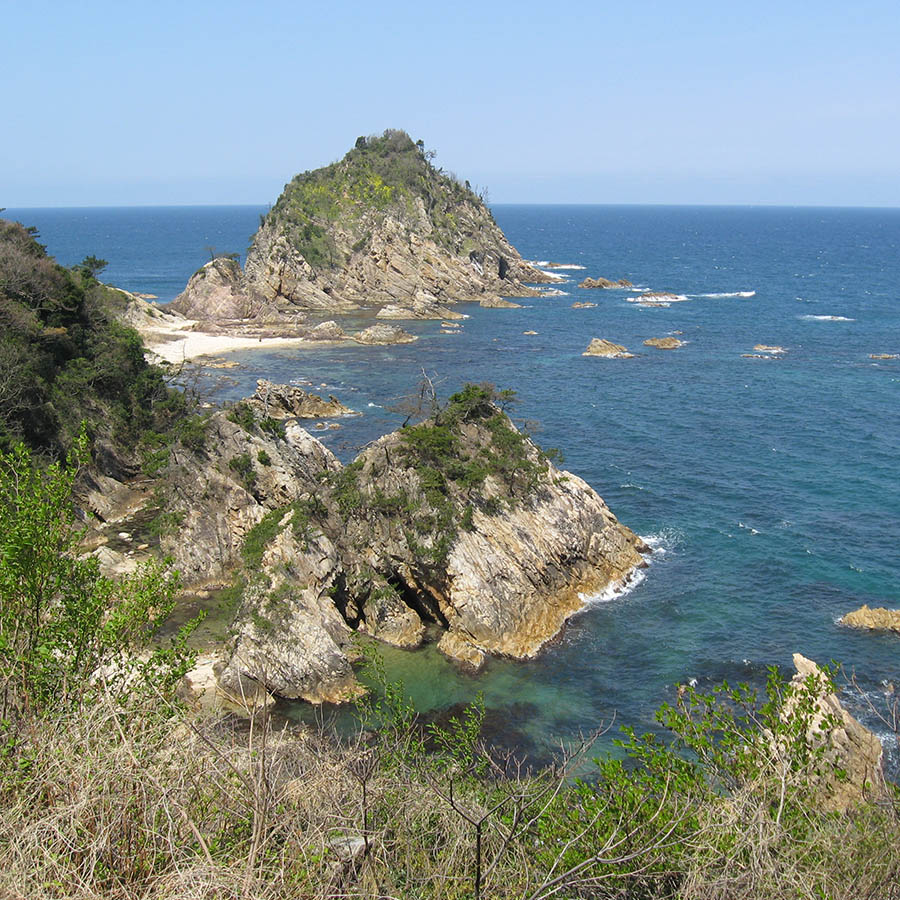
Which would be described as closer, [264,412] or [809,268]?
[264,412]

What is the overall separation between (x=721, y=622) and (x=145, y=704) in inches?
995

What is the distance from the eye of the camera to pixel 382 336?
90188 millimetres

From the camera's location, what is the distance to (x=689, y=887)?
35.6 ft

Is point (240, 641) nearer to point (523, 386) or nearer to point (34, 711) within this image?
point (34, 711)

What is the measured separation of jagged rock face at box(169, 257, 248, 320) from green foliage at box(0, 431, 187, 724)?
3550 inches

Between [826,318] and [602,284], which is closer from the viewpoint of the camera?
[826,318]

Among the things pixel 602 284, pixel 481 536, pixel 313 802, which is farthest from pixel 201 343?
pixel 313 802

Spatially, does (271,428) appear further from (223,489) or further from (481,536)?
(481,536)

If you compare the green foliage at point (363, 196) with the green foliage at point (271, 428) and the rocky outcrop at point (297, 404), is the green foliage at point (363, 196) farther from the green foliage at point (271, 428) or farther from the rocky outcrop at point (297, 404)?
the green foliage at point (271, 428)

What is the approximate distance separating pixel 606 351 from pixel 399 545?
191 feet

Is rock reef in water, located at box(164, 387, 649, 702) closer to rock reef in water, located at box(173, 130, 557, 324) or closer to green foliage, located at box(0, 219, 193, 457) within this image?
green foliage, located at box(0, 219, 193, 457)

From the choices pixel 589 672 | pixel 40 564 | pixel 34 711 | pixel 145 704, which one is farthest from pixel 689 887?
pixel 589 672

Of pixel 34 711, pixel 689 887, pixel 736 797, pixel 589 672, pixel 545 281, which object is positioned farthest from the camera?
pixel 545 281

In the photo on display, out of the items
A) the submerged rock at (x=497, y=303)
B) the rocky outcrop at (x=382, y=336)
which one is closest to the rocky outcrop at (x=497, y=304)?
the submerged rock at (x=497, y=303)
